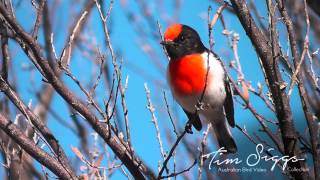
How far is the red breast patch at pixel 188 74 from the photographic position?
379cm

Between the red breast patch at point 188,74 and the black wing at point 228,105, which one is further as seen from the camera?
the black wing at point 228,105

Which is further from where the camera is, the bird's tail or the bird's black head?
the bird's tail

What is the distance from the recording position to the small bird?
3799 millimetres

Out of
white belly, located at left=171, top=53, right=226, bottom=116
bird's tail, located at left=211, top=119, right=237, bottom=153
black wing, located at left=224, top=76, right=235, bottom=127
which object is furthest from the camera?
bird's tail, located at left=211, top=119, right=237, bottom=153

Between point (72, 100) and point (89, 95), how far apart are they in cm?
9

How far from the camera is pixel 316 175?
8.82ft

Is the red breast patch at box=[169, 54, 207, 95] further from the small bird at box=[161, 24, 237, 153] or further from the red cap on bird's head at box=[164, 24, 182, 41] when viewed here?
the red cap on bird's head at box=[164, 24, 182, 41]

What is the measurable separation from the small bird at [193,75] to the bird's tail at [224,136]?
12mm

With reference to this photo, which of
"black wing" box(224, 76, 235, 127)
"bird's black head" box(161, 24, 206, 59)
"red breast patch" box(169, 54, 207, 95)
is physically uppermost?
"bird's black head" box(161, 24, 206, 59)

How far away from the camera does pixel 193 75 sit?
3.80 m

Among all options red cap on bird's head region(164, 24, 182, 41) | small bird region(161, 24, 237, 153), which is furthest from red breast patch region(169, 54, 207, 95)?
red cap on bird's head region(164, 24, 182, 41)

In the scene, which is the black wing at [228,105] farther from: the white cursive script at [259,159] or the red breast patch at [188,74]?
the white cursive script at [259,159]

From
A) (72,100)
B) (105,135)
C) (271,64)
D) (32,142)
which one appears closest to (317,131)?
(271,64)

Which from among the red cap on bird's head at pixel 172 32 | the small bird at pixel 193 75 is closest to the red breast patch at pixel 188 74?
the small bird at pixel 193 75
